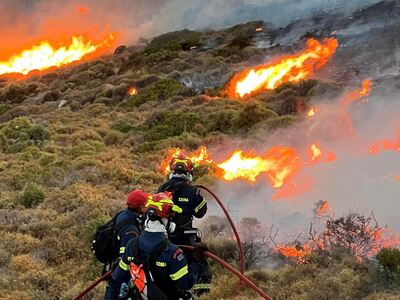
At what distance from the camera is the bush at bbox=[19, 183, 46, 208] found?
15.3m

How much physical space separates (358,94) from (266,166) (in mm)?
8963

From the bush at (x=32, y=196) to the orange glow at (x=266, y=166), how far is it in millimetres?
5561

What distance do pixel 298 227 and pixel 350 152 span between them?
15.7 ft

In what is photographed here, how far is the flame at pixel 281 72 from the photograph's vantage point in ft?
109

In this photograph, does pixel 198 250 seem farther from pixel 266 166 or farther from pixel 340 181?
pixel 266 166

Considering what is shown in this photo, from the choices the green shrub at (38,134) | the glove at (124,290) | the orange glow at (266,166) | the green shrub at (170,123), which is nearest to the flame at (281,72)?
the green shrub at (170,123)

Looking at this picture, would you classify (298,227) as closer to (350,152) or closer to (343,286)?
(343,286)

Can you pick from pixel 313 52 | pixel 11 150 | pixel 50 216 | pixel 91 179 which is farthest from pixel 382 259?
pixel 313 52

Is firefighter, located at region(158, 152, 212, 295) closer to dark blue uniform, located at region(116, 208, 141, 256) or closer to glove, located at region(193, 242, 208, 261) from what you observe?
glove, located at region(193, 242, 208, 261)

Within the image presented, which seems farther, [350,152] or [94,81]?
[94,81]

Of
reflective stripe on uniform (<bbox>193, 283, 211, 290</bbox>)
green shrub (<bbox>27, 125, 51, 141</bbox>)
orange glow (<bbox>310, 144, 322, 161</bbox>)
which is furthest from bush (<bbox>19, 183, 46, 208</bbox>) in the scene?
green shrub (<bbox>27, 125, 51, 141</bbox>)

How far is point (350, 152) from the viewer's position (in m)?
14.4

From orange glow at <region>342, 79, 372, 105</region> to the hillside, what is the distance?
49 centimetres

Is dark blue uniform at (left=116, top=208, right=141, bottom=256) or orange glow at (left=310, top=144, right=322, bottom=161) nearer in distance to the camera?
dark blue uniform at (left=116, top=208, right=141, bottom=256)
